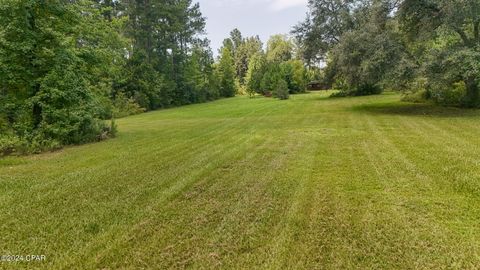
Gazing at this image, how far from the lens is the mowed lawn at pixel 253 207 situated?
2703 mm

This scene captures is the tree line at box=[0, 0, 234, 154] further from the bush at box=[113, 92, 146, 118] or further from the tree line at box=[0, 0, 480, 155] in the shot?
the bush at box=[113, 92, 146, 118]

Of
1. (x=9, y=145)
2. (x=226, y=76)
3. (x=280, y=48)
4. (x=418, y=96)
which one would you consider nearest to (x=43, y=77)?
(x=9, y=145)

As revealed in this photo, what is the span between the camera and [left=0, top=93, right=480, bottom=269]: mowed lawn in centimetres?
270

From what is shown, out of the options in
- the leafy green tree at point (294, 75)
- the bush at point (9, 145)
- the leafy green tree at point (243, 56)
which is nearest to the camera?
the bush at point (9, 145)

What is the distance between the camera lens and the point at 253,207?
3764 millimetres

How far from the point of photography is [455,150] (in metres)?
6.20

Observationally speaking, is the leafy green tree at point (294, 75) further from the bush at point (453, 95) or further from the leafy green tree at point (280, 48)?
the bush at point (453, 95)

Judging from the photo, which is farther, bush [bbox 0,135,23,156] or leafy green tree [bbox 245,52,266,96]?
leafy green tree [bbox 245,52,266,96]

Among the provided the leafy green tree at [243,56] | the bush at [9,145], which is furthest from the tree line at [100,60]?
the leafy green tree at [243,56]

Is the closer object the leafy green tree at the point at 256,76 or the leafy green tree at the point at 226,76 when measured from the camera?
the leafy green tree at the point at 256,76

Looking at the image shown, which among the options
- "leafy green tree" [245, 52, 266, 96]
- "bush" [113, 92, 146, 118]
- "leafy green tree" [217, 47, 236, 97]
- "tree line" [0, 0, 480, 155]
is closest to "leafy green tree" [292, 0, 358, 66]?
"tree line" [0, 0, 480, 155]

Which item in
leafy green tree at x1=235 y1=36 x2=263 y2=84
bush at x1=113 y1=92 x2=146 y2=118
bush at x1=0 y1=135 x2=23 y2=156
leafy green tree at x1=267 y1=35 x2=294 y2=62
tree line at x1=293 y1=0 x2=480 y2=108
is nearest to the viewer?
bush at x1=0 y1=135 x2=23 y2=156

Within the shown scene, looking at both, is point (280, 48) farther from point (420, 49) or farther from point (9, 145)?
point (9, 145)

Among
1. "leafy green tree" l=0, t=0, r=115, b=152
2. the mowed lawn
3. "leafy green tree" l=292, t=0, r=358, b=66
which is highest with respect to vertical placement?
"leafy green tree" l=292, t=0, r=358, b=66
